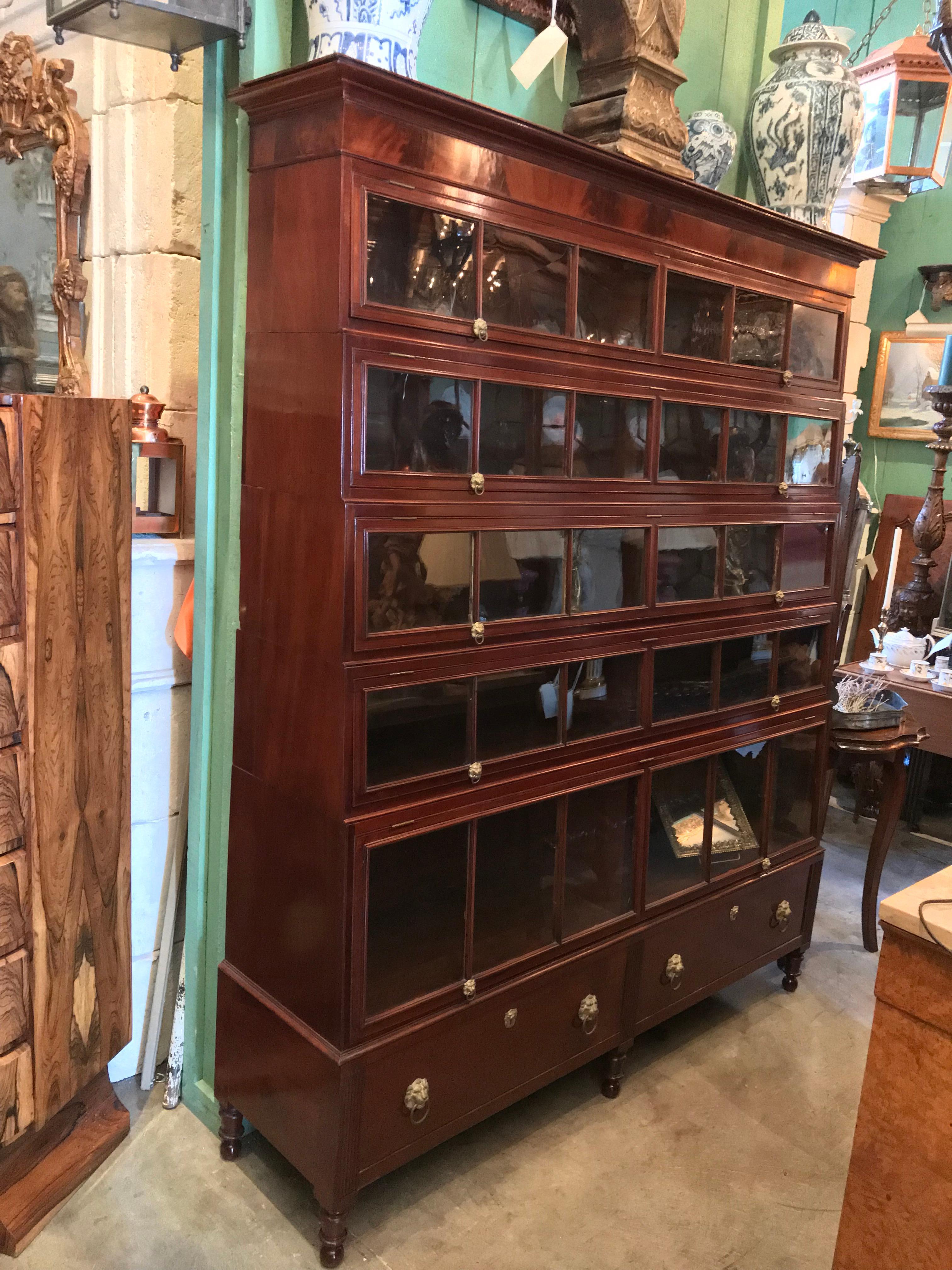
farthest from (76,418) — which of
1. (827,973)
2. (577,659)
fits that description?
(827,973)

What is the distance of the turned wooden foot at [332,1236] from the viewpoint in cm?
169

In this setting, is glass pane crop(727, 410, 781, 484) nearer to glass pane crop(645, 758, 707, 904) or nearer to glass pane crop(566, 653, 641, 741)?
glass pane crop(566, 653, 641, 741)

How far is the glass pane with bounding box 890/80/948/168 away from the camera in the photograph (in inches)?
124

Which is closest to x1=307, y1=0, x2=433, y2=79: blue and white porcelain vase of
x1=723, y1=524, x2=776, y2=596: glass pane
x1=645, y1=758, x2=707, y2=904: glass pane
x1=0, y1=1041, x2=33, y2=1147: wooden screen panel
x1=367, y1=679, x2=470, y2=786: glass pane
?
x1=367, y1=679, x2=470, y2=786: glass pane

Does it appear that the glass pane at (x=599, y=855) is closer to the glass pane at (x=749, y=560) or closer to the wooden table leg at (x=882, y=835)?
the glass pane at (x=749, y=560)

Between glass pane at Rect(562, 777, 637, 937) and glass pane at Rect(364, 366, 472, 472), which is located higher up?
glass pane at Rect(364, 366, 472, 472)

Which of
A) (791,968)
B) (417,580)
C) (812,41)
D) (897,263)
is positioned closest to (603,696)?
(417,580)

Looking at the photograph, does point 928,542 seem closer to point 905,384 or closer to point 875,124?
point 905,384

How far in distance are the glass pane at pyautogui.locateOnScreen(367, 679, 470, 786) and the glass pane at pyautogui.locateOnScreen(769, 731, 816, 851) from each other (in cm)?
113

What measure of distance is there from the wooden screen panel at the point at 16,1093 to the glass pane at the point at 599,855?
1029 millimetres

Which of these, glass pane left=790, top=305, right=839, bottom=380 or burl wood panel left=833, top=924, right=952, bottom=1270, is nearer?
burl wood panel left=833, top=924, right=952, bottom=1270

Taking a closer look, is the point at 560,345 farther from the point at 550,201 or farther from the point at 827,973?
the point at 827,973

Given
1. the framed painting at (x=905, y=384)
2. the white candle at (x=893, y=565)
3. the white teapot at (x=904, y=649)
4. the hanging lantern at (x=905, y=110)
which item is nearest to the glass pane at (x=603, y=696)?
the white candle at (x=893, y=565)

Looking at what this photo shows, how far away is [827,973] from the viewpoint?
9.17 feet
